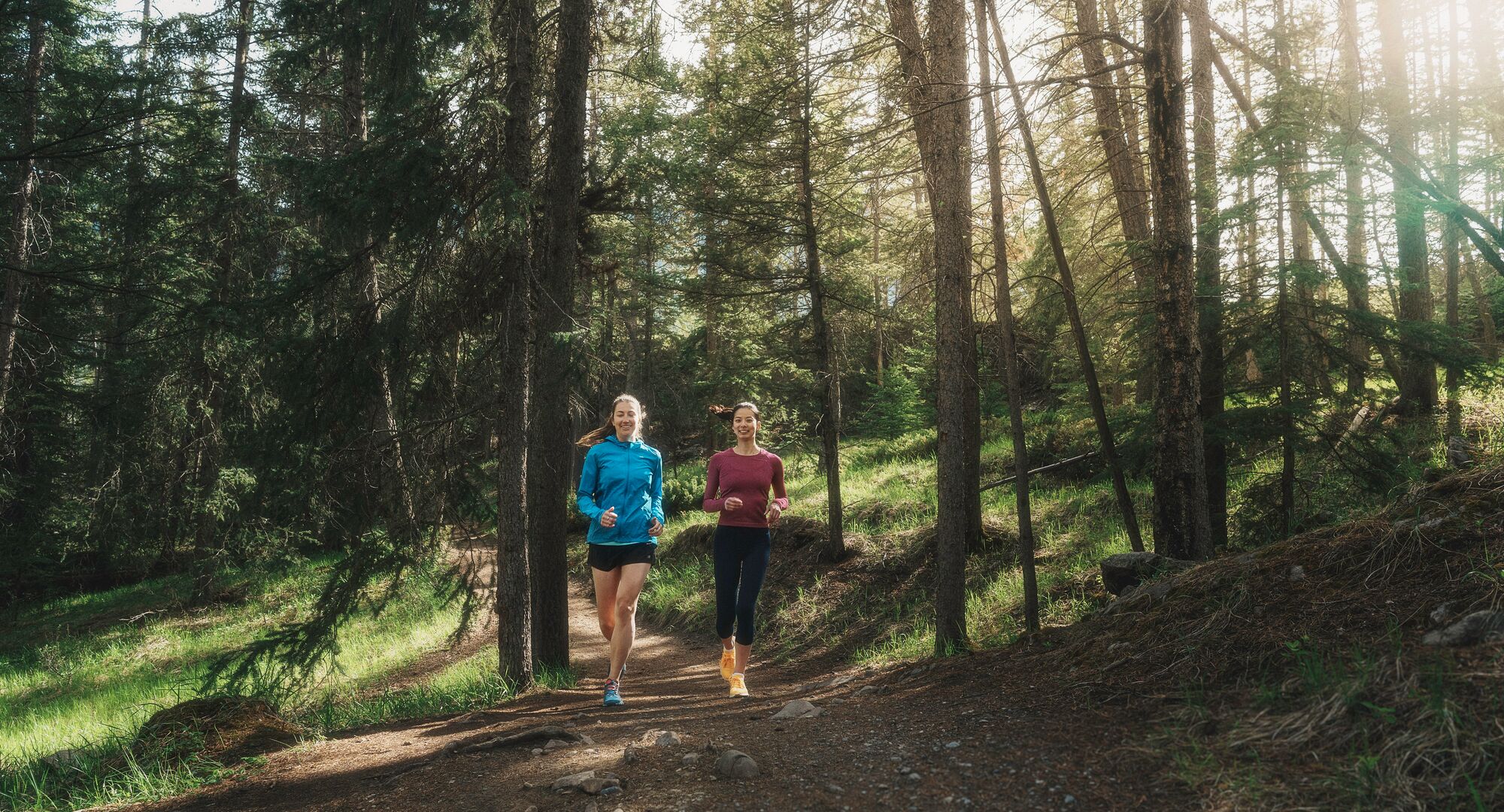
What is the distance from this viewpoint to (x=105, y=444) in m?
17.7

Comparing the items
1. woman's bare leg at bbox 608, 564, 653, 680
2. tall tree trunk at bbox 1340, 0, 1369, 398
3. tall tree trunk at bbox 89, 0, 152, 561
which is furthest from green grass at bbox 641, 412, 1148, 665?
tall tree trunk at bbox 89, 0, 152, 561

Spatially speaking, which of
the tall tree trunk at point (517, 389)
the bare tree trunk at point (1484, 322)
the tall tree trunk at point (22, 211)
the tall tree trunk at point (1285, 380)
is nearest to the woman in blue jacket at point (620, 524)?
the tall tree trunk at point (517, 389)

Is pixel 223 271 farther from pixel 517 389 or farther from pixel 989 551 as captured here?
pixel 989 551

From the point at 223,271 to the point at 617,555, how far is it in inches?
635

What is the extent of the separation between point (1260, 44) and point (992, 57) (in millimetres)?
5873

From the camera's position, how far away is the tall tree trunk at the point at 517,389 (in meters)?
7.54

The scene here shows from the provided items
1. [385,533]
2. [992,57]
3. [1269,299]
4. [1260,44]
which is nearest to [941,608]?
[1269,299]

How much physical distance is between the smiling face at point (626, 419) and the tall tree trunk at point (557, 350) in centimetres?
235

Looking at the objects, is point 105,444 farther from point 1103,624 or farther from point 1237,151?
point 1237,151

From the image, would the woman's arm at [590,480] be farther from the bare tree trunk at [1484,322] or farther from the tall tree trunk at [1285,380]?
the bare tree trunk at [1484,322]

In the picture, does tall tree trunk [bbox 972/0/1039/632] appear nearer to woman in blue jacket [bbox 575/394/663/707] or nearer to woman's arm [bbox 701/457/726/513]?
woman's arm [bbox 701/457/726/513]

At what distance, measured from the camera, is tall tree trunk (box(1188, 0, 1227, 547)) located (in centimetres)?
775

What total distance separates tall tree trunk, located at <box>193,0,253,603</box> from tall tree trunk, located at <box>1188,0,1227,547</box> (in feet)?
53.9

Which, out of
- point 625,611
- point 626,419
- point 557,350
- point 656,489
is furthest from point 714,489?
point 557,350
